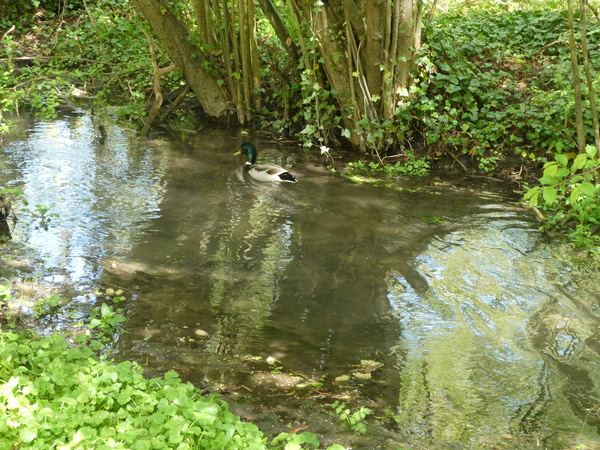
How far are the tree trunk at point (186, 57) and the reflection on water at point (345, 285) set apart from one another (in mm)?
2843

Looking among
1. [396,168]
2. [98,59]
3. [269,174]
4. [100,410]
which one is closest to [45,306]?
[100,410]

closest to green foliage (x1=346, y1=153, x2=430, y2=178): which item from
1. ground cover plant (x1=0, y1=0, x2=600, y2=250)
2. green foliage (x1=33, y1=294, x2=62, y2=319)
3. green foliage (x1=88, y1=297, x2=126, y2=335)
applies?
ground cover plant (x1=0, y1=0, x2=600, y2=250)

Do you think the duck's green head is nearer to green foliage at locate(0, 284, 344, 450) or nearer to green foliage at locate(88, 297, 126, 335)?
green foliage at locate(88, 297, 126, 335)

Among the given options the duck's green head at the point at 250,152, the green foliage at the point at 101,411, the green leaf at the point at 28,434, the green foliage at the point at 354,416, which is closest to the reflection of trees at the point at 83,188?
the duck's green head at the point at 250,152

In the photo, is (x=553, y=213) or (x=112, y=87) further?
(x=112, y=87)

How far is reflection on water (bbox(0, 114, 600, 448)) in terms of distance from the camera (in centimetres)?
412

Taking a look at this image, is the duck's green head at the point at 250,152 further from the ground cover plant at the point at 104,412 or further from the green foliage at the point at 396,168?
the ground cover plant at the point at 104,412

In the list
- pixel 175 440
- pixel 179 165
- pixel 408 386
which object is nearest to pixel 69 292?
pixel 175 440

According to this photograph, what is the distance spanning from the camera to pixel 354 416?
3.55 meters

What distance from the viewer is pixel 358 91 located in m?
9.76

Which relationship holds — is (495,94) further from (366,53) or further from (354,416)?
(354,416)

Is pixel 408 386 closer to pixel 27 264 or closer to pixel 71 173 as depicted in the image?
pixel 27 264

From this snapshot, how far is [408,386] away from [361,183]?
204 inches

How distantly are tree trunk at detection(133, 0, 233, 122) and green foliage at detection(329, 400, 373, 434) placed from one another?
8.67 metres
